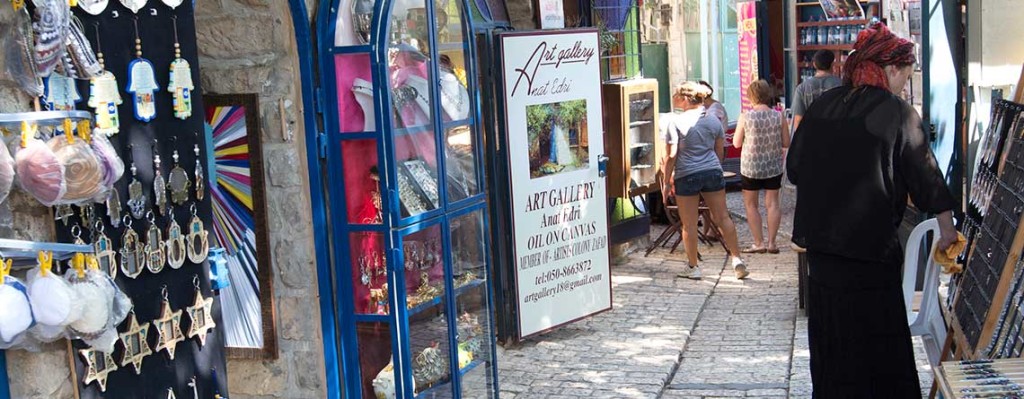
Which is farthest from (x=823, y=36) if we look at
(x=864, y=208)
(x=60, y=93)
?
(x=60, y=93)

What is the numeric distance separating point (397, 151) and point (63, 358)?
1969 mm

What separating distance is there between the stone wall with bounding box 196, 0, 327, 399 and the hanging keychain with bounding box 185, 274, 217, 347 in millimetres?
999

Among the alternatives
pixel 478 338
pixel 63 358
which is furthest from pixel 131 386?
pixel 478 338

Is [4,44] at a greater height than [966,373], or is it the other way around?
[4,44]

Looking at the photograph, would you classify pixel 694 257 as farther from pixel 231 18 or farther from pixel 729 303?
pixel 231 18

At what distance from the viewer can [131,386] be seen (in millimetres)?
3551

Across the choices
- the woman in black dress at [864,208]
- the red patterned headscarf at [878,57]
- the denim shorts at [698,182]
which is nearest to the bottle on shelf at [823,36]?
the denim shorts at [698,182]

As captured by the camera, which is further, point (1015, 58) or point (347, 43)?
point (1015, 58)

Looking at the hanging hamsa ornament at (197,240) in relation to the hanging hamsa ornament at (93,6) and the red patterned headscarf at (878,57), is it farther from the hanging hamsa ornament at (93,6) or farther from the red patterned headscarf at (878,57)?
the red patterned headscarf at (878,57)

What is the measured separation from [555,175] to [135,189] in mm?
4068

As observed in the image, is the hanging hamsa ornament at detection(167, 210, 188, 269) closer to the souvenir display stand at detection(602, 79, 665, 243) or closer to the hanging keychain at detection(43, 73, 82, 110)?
the hanging keychain at detection(43, 73, 82, 110)

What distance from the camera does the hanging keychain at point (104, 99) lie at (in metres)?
3.35

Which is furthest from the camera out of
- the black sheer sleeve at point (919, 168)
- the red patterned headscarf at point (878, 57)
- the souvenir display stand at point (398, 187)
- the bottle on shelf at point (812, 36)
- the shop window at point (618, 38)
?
the bottle on shelf at point (812, 36)

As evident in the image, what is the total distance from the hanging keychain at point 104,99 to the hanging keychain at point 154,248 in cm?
34
